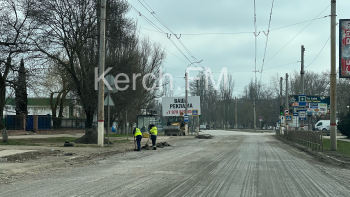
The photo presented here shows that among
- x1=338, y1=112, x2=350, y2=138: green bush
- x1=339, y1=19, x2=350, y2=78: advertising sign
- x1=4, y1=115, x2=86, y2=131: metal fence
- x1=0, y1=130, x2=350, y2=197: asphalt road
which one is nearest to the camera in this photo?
x1=0, y1=130, x2=350, y2=197: asphalt road

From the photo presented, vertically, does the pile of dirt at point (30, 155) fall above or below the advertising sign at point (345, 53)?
below

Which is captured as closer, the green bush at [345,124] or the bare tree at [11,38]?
the bare tree at [11,38]

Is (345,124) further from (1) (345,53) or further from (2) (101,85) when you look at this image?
(2) (101,85)

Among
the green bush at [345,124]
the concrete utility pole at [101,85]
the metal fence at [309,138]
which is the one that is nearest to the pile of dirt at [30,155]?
the concrete utility pole at [101,85]

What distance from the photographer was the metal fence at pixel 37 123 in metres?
41.0

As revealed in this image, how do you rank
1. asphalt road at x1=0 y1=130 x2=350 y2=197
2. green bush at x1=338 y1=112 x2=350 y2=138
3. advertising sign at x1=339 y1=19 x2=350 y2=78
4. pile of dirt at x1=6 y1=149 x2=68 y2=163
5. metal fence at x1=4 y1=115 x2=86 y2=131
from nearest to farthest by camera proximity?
1. asphalt road at x1=0 y1=130 x2=350 y2=197
2. pile of dirt at x1=6 y1=149 x2=68 y2=163
3. advertising sign at x1=339 y1=19 x2=350 y2=78
4. green bush at x1=338 y1=112 x2=350 y2=138
5. metal fence at x1=4 y1=115 x2=86 y2=131

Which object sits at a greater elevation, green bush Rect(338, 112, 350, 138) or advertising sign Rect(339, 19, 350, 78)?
advertising sign Rect(339, 19, 350, 78)

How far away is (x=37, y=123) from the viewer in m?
43.8

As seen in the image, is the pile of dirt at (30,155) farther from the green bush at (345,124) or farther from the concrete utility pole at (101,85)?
the green bush at (345,124)

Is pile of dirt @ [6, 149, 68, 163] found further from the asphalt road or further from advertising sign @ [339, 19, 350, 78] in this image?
advertising sign @ [339, 19, 350, 78]

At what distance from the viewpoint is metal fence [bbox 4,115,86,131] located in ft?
135

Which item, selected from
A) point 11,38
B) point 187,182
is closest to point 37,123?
point 11,38

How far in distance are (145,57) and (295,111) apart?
19.4m

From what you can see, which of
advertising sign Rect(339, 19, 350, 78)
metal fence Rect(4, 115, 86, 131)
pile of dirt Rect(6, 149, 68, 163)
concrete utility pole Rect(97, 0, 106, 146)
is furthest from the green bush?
metal fence Rect(4, 115, 86, 131)
